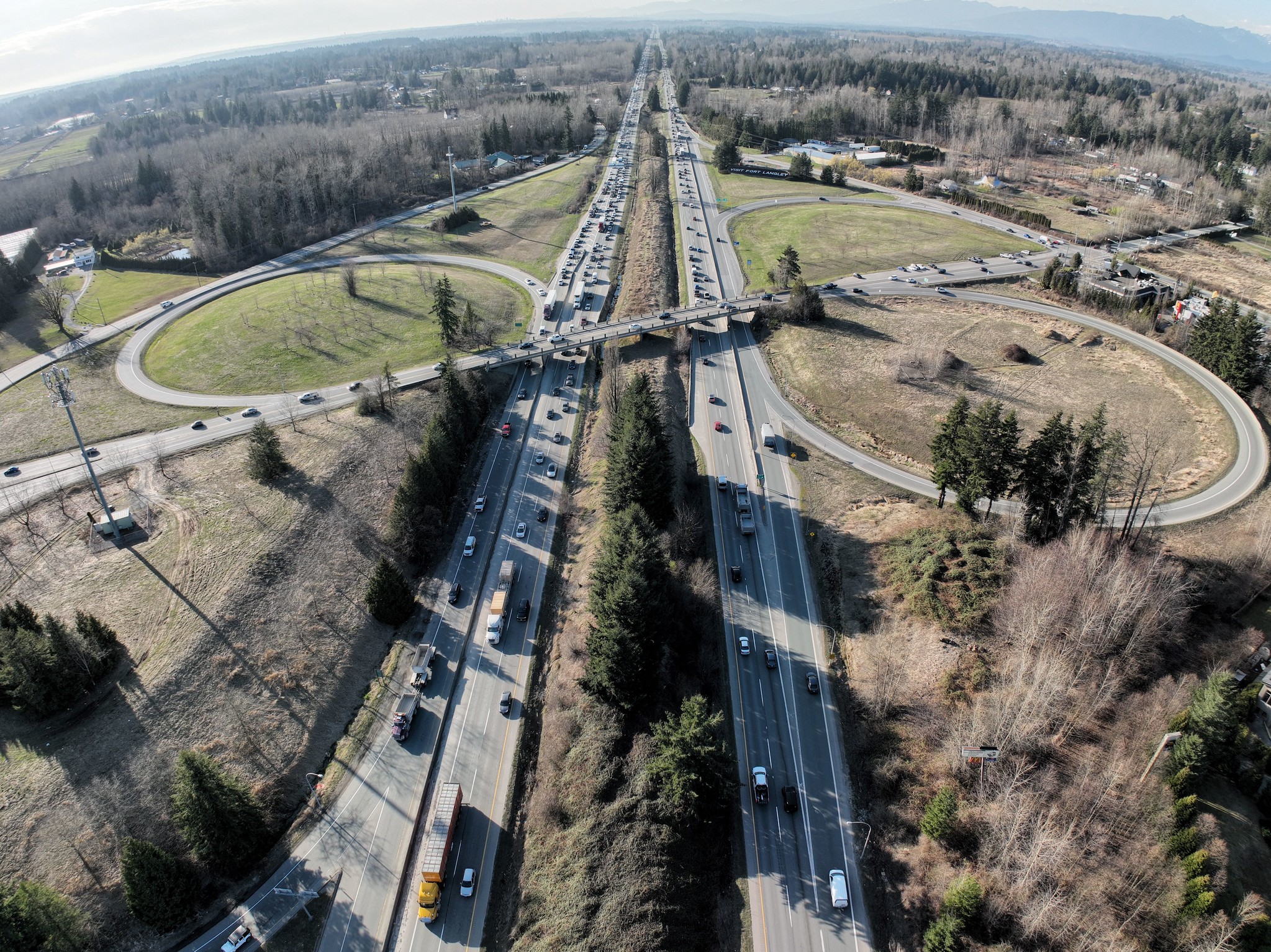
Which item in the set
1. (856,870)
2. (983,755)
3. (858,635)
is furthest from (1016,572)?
(856,870)

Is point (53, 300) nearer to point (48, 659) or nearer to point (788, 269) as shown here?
point (48, 659)

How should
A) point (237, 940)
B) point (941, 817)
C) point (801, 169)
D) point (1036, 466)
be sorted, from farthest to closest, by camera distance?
point (801, 169) → point (1036, 466) → point (941, 817) → point (237, 940)

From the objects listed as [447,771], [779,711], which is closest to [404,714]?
[447,771]

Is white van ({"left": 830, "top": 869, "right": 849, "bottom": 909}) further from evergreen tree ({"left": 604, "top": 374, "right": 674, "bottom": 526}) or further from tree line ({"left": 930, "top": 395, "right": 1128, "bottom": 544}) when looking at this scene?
tree line ({"left": 930, "top": 395, "right": 1128, "bottom": 544})

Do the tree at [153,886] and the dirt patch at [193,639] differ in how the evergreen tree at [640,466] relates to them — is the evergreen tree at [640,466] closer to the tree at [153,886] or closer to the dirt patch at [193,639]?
the dirt patch at [193,639]

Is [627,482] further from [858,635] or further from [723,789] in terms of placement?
[723,789]

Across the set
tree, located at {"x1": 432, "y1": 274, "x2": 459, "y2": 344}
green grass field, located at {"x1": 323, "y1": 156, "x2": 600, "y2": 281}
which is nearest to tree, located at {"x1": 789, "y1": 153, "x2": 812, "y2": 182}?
green grass field, located at {"x1": 323, "y1": 156, "x2": 600, "y2": 281}
